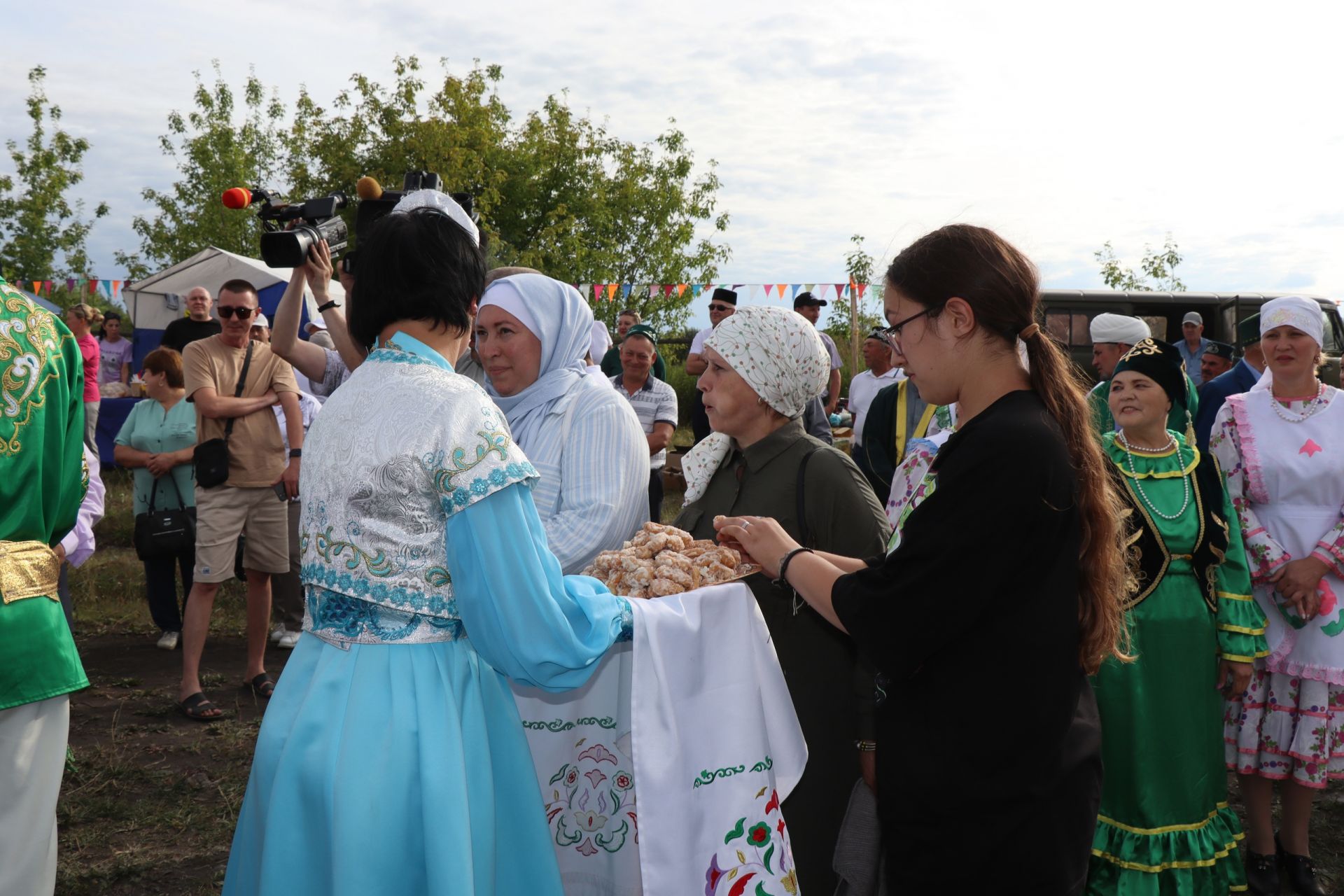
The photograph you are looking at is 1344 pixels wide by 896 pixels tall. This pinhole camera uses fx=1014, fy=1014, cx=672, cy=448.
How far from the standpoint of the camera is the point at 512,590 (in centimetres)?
Answer: 196

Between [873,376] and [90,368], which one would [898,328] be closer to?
[873,376]

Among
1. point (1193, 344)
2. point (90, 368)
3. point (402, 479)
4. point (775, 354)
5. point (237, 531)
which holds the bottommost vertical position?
point (237, 531)

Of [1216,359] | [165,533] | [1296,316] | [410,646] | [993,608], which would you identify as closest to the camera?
[993,608]

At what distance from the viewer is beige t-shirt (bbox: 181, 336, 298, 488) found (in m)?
6.00

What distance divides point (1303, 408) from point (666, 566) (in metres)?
3.34

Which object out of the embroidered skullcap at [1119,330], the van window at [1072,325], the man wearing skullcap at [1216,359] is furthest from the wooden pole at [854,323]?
the embroidered skullcap at [1119,330]

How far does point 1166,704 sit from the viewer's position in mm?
3639

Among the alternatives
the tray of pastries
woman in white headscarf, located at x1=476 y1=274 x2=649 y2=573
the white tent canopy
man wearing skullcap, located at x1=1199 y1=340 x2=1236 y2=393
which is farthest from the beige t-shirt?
the white tent canopy

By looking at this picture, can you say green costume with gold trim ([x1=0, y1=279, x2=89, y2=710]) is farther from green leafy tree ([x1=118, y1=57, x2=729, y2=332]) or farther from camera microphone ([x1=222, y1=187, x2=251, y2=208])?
green leafy tree ([x1=118, y1=57, x2=729, y2=332])

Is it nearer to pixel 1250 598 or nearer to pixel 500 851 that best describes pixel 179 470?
pixel 500 851

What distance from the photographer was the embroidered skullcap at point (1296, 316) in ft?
14.1

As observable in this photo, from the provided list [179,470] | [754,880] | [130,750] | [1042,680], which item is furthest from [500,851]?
[179,470]

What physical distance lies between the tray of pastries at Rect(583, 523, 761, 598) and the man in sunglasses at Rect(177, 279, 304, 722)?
4062mm

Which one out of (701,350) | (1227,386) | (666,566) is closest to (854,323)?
(1227,386)
